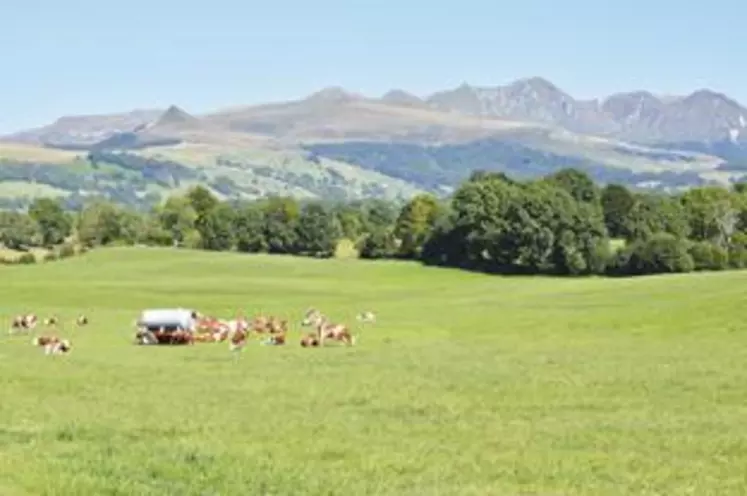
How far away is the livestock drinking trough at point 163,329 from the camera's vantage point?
198ft

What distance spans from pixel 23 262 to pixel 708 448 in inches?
5632

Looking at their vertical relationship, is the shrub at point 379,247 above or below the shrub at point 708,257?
below

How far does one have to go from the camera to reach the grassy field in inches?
891

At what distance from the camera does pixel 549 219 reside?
13762 centimetres

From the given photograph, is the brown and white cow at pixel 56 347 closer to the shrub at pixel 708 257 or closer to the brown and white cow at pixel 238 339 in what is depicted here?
the brown and white cow at pixel 238 339

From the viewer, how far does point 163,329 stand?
6056 cm

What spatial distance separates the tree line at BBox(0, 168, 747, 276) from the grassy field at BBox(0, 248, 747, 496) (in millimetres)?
61595

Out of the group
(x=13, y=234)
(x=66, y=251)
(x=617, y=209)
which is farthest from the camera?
(x=13, y=234)

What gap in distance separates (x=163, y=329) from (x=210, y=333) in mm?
2824

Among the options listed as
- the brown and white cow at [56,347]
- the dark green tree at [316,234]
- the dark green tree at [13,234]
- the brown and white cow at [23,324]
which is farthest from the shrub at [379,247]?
the brown and white cow at [56,347]

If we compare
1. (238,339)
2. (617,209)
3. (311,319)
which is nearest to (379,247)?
(617,209)

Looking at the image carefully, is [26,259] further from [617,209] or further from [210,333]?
[210,333]

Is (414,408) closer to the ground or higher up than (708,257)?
higher up

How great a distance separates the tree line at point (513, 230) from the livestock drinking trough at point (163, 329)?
79.9 m
